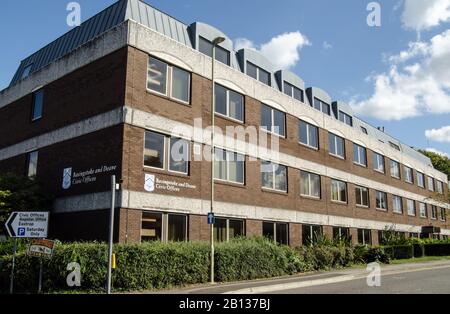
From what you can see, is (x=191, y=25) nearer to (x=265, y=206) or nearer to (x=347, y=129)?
(x=265, y=206)

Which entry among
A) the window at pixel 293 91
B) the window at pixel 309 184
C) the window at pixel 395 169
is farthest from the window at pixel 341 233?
the window at pixel 395 169

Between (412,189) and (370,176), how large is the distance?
11533 mm

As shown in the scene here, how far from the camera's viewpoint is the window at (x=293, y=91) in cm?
3098

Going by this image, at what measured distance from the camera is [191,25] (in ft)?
78.4

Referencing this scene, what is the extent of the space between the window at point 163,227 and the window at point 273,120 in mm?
8591

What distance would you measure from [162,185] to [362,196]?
70.6 feet

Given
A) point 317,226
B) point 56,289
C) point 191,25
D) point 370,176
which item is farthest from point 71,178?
point 370,176

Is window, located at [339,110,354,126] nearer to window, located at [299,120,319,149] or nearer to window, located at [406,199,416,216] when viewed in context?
window, located at [299,120,319,149]

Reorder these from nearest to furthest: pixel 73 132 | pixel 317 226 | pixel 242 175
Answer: pixel 73 132 → pixel 242 175 → pixel 317 226

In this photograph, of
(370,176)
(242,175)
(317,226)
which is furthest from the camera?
(370,176)

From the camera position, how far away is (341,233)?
1259 inches

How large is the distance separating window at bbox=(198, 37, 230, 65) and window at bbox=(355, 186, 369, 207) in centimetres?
1600

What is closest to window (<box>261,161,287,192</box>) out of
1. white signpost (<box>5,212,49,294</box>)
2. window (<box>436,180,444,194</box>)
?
white signpost (<box>5,212,49,294</box>)

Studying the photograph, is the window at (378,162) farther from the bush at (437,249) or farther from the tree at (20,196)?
the tree at (20,196)
